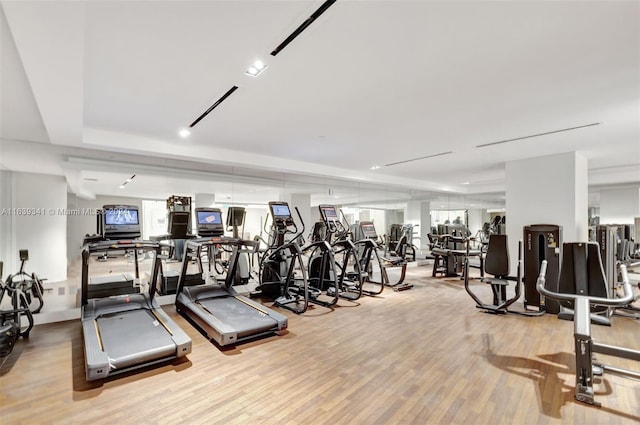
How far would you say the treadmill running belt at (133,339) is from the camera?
2930mm

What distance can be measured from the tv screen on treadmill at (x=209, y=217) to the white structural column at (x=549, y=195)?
5.72 m

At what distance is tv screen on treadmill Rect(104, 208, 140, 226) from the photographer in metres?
4.17

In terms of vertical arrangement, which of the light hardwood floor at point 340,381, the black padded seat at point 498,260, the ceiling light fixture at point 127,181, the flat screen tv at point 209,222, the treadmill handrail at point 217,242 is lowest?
the light hardwood floor at point 340,381

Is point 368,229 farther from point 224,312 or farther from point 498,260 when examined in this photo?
point 224,312

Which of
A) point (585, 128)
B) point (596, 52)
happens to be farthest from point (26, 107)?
point (585, 128)

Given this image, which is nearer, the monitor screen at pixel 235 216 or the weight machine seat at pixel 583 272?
the weight machine seat at pixel 583 272

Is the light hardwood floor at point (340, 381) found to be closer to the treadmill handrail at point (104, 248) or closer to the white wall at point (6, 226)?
the treadmill handrail at point (104, 248)

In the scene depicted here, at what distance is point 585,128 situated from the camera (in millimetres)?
4402

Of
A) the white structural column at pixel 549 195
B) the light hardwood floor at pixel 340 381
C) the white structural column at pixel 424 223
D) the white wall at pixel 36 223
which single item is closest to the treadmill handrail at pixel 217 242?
the light hardwood floor at pixel 340 381

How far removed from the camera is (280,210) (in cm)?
560

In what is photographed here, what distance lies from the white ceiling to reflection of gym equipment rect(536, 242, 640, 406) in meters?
1.73

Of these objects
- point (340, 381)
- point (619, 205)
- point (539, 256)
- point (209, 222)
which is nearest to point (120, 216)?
point (209, 222)

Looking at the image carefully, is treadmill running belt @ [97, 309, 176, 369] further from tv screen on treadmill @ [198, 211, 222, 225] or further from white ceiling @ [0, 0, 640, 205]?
white ceiling @ [0, 0, 640, 205]

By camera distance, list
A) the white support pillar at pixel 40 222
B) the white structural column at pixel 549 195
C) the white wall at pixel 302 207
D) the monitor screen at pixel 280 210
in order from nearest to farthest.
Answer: the white support pillar at pixel 40 222, the monitor screen at pixel 280 210, the white structural column at pixel 549 195, the white wall at pixel 302 207
